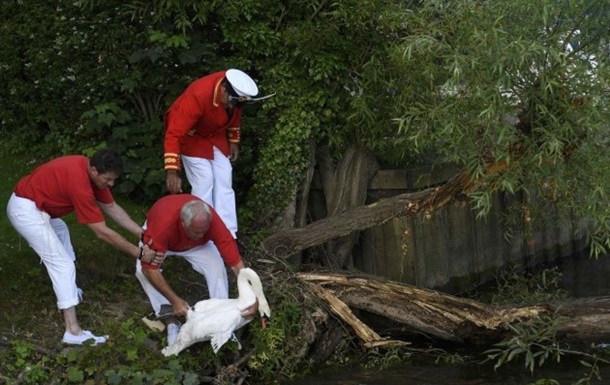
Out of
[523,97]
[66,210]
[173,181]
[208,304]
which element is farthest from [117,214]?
[523,97]

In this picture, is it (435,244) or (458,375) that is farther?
(435,244)

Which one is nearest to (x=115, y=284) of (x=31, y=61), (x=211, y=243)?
(x=211, y=243)

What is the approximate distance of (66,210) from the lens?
10648mm

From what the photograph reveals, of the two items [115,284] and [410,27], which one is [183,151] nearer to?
[115,284]

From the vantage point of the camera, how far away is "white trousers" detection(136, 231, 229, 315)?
11023 millimetres

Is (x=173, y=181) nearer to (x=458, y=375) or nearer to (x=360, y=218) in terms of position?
(x=360, y=218)

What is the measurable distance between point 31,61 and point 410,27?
4575 millimetres

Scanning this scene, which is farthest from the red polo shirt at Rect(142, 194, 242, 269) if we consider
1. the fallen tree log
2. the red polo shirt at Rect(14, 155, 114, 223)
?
the fallen tree log

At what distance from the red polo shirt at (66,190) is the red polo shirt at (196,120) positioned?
117cm

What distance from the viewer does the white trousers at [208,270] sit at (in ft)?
36.2

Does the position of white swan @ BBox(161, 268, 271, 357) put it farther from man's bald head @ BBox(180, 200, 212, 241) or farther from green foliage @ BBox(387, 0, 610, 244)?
green foliage @ BBox(387, 0, 610, 244)

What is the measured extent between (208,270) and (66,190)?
1560 millimetres

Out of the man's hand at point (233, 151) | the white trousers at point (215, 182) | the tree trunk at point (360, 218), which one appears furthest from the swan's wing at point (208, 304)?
the man's hand at point (233, 151)

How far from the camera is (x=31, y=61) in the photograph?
14273mm
